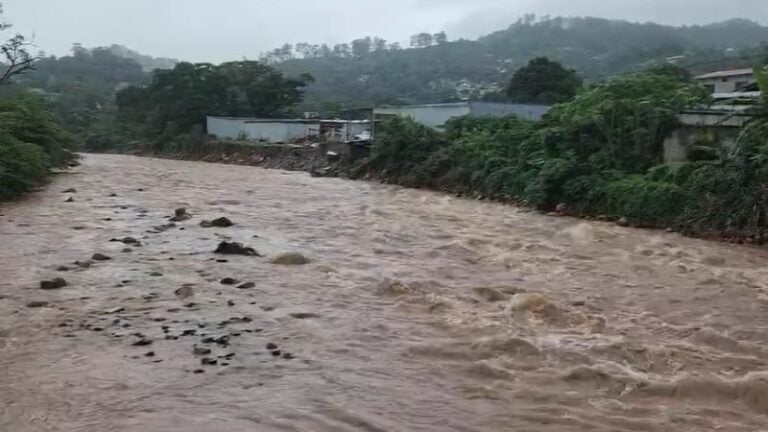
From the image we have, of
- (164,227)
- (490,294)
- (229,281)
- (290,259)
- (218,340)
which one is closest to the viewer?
(218,340)

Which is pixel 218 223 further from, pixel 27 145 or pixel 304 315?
pixel 27 145

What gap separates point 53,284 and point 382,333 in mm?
3614

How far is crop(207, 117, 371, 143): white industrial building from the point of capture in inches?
1296

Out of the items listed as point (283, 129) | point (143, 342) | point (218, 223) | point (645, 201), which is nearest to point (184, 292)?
point (143, 342)

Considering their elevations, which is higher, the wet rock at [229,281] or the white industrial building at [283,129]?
the white industrial building at [283,129]

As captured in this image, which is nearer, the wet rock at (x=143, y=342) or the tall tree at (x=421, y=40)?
the wet rock at (x=143, y=342)

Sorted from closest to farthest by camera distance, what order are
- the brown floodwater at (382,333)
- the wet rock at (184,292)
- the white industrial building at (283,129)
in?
the brown floodwater at (382,333) → the wet rock at (184,292) → the white industrial building at (283,129)

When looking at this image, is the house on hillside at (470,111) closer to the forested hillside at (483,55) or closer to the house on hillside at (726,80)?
the house on hillside at (726,80)

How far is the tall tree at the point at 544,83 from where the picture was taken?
32.4 meters

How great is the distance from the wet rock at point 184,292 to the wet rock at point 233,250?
2342 millimetres

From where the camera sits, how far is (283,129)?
37656 millimetres

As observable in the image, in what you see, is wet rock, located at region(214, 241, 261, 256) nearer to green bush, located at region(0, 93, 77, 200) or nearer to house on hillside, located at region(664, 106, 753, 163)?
green bush, located at region(0, 93, 77, 200)

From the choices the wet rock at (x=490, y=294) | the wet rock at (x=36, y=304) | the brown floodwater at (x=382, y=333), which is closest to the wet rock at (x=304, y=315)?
the brown floodwater at (x=382, y=333)

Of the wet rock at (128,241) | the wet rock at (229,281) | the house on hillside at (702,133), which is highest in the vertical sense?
the house on hillside at (702,133)
